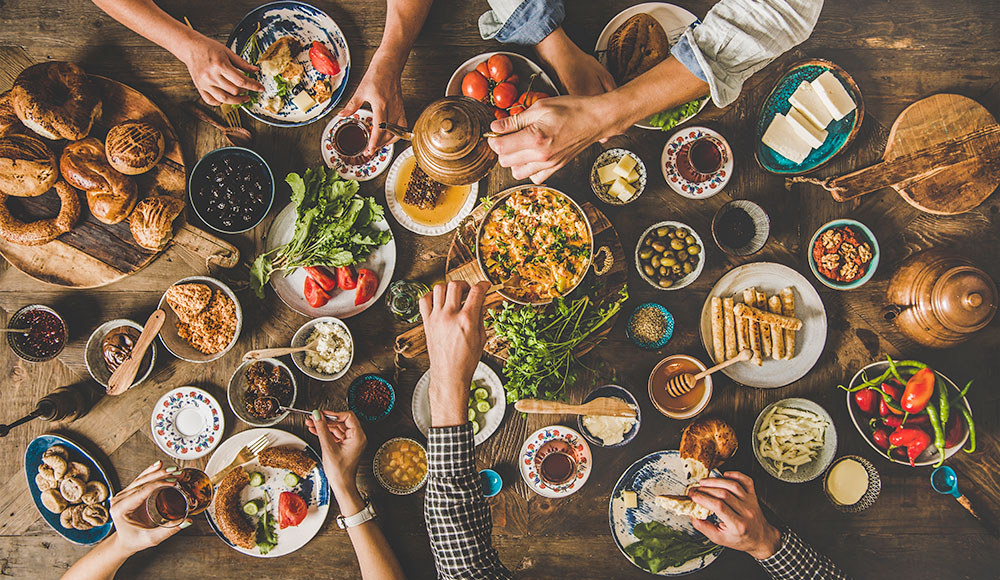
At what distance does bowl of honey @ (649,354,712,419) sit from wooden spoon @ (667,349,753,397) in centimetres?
2

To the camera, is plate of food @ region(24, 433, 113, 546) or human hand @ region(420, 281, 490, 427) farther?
plate of food @ region(24, 433, 113, 546)

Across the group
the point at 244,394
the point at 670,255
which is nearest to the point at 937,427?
the point at 670,255

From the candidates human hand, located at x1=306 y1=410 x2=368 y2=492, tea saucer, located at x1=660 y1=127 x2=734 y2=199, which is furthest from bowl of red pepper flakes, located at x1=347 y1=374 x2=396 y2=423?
tea saucer, located at x1=660 y1=127 x2=734 y2=199

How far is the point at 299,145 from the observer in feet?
8.80

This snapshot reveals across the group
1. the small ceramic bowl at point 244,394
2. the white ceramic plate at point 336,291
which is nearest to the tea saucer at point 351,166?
the white ceramic plate at point 336,291

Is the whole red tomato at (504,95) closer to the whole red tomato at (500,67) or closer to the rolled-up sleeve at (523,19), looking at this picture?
the whole red tomato at (500,67)

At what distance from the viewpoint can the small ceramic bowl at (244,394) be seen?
8.43ft

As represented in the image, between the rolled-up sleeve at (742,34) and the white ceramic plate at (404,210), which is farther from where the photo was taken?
the white ceramic plate at (404,210)

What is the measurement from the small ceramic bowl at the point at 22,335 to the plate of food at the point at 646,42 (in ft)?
10.1

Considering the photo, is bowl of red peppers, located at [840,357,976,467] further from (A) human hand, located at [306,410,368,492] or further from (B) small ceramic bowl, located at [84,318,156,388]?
(B) small ceramic bowl, located at [84,318,156,388]

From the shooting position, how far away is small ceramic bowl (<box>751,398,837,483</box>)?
2.54 metres

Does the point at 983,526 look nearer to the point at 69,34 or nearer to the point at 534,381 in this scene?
the point at 534,381

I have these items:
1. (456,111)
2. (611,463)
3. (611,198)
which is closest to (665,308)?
(611,198)

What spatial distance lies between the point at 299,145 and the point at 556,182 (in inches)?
53.9
